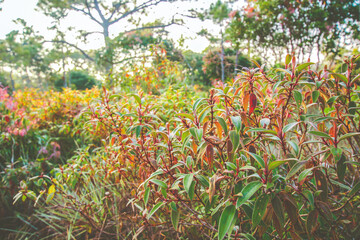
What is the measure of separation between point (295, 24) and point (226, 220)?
7.10 m

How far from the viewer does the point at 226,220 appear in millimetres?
682

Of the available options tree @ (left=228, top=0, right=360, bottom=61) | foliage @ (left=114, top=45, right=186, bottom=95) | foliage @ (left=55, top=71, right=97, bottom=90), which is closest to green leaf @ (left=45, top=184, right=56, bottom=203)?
foliage @ (left=114, top=45, right=186, bottom=95)

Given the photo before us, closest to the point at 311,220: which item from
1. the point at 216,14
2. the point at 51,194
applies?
the point at 51,194

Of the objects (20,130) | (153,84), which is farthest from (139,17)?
(20,130)

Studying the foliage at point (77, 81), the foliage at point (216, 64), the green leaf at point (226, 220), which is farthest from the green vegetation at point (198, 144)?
the foliage at point (77, 81)

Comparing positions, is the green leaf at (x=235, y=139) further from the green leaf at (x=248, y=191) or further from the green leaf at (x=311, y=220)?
the green leaf at (x=311, y=220)

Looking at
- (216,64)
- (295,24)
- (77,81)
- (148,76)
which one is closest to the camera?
(148,76)

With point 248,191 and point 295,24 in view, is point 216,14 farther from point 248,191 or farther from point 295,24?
point 248,191

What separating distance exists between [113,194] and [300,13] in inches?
268

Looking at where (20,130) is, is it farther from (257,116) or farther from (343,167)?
(343,167)

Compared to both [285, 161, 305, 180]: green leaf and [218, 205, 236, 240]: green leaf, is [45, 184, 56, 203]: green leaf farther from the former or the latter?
[285, 161, 305, 180]: green leaf

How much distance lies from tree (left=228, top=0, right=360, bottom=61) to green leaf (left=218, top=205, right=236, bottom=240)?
6757 millimetres

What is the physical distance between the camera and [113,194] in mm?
1859

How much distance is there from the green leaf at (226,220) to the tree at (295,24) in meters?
6.76
